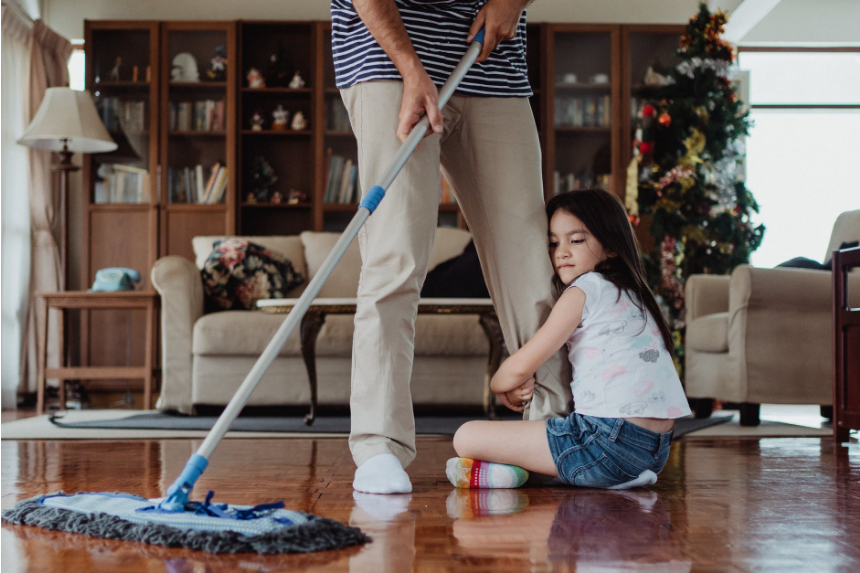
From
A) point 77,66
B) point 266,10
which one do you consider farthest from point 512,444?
point 77,66

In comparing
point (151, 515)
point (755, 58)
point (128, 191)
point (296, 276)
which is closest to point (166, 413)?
point (296, 276)

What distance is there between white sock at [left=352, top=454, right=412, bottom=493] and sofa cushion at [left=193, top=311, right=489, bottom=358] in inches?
73.3

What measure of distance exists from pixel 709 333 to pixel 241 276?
199cm

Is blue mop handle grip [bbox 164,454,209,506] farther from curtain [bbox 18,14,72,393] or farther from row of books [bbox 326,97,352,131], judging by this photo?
row of books [bbox 326,97,352,131]

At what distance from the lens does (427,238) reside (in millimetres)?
1442

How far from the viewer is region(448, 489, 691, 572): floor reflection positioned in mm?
900

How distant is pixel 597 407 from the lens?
140 cm

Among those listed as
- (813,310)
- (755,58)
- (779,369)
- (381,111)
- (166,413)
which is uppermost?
(755,58)

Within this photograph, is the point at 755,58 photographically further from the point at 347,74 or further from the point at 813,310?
the point at 347,74

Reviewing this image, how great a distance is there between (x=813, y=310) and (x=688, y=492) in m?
1.89

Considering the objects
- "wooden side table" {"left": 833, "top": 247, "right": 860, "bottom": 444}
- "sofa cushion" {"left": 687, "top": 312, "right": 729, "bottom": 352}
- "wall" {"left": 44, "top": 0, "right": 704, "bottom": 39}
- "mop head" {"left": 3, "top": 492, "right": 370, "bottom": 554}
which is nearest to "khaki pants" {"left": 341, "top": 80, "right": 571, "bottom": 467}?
"mop head" {"left": 3, "top": 492, "right": 370, "bottom": 554}

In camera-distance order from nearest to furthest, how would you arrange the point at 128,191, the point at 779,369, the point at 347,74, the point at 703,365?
the point at 347,74
the point at 779,369
the point at 703,365
the point at 128,191

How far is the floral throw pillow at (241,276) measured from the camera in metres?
3.54

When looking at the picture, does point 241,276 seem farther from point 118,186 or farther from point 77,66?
point 77,66
